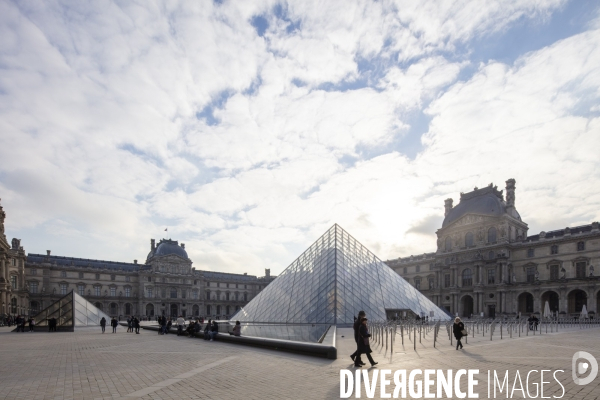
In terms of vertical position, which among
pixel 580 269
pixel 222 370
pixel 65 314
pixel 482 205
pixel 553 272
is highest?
pixel 482 205

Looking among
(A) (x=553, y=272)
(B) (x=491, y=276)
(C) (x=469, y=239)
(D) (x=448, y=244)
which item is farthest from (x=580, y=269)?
(D) (x=448, y=244)

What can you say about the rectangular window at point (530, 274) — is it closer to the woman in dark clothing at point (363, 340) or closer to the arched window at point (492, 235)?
the arched window at point (492, 235)

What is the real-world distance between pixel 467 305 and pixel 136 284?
184ft

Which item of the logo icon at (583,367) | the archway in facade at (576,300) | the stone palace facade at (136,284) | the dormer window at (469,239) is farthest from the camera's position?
the stone palace facade at (136,284)

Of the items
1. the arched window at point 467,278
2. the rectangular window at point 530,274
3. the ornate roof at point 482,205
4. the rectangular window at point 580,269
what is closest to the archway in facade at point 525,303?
the rectangular window at point 530,274

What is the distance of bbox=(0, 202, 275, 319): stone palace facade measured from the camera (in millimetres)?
61094

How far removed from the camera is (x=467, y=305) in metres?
55.1

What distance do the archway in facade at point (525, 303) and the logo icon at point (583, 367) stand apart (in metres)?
43.6

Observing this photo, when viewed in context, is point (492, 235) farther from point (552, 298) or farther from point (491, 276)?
point (552, 298)

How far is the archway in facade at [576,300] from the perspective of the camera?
43781 millimetres

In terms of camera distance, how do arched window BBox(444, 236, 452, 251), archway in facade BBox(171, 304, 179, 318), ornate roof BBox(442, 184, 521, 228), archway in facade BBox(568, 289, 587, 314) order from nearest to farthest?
archway in facade BBox(568, 289, 587, 314), ornate roof BBox(442, 184, 521, 228), arched window BBox(444, 236, 452, 251), archway in facade BBox(171, 304, 179, 318)

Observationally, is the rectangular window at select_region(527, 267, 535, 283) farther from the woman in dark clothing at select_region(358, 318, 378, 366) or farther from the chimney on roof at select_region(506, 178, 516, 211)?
the woman in dark clothing at select_region(358, 318, 378, 366)

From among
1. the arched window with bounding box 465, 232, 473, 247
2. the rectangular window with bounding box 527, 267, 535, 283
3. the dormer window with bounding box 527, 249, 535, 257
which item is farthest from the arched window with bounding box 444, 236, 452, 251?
the rectangular window with bounding box 527, 267, 535, 283

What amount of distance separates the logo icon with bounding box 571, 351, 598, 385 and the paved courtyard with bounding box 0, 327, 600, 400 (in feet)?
0.47
